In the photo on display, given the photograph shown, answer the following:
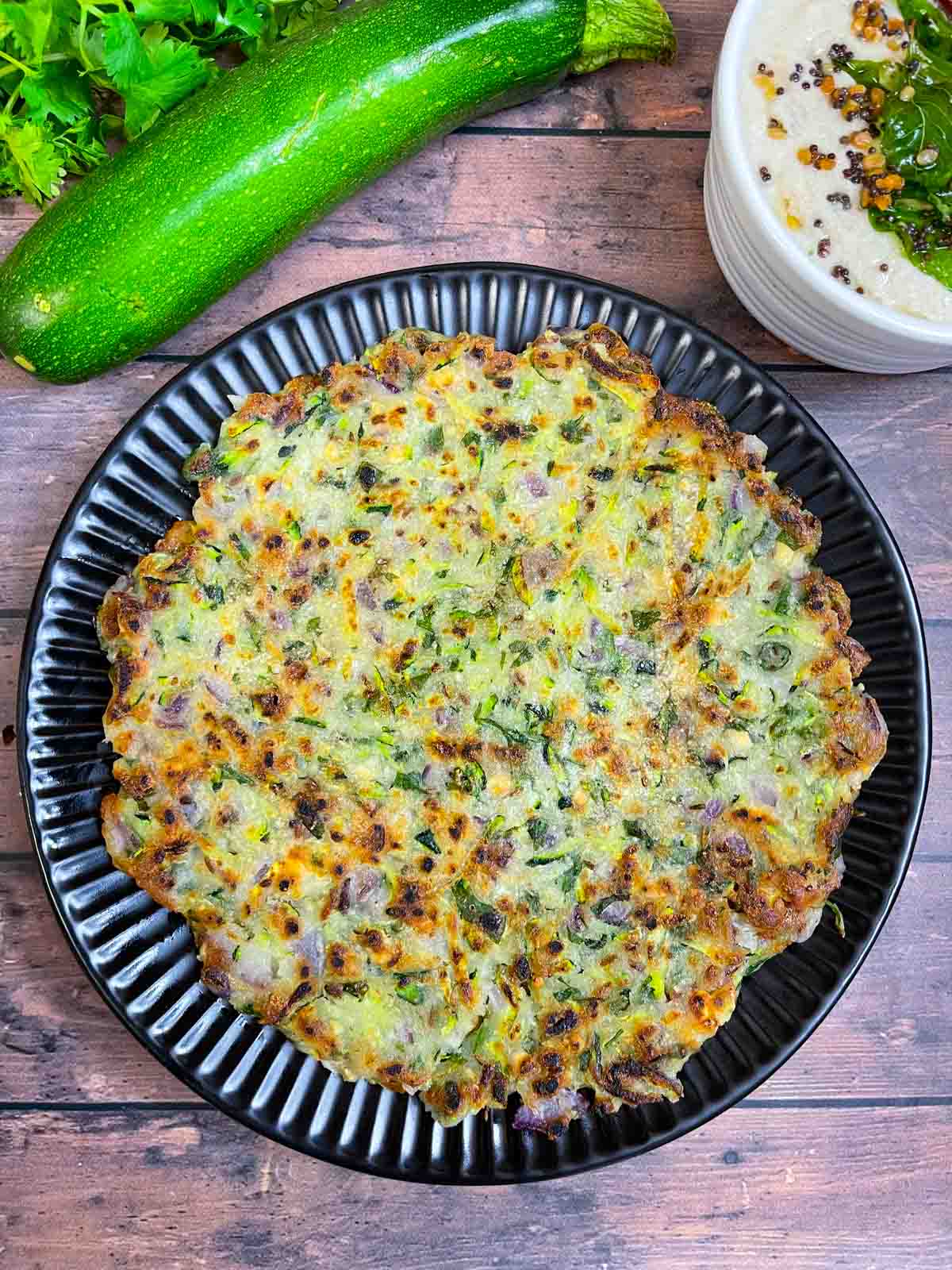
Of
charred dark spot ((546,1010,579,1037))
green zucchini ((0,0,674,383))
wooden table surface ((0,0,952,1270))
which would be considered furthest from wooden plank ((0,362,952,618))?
charred dark spot ((546,1010,579,1037))

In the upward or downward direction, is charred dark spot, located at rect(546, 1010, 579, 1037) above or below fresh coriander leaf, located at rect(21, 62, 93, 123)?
A: below

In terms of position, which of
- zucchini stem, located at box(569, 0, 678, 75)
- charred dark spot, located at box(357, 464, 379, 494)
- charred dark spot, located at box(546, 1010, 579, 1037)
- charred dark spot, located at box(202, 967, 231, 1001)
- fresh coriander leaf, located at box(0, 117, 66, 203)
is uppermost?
fresh coriander leaf, located at box(0, 117, 66, 203)

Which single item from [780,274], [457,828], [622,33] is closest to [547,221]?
[622,33]

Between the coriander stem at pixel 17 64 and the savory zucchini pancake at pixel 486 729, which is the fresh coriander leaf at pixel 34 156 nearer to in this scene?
the coriander stem at pixel 17 64

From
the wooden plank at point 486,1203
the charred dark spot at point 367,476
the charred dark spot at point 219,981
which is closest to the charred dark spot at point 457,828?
the charred dark spot at point 219,981

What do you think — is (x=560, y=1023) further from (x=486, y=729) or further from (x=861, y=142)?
(x=861, y=142)

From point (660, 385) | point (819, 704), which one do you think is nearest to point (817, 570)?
point (819, 704)

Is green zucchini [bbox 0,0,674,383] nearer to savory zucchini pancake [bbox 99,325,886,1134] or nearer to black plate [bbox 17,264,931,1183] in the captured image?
black plate [bbox 17,264,931,1183]
